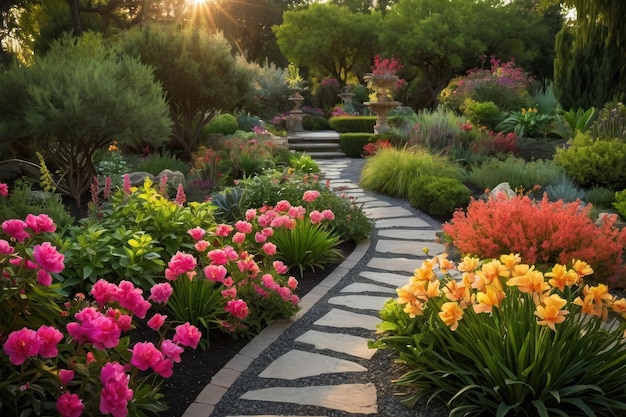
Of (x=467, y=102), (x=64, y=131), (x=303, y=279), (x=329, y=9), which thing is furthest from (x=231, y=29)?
(x=303, y=279)

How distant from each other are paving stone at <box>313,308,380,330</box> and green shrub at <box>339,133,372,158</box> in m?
10.3

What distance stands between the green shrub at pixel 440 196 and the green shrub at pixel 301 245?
2.60m

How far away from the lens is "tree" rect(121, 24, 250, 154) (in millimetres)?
10539

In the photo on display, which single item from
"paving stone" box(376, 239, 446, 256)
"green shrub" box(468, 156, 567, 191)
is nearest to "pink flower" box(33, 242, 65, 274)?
"paving stone" box(376, 239, 446, 256)

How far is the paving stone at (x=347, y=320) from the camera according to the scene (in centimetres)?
404

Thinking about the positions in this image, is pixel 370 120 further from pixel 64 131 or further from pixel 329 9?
pixel 329 9

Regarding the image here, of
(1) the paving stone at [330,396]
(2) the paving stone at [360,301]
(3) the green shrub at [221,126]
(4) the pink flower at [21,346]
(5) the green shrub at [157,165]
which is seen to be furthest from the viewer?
(3) the green shrub at [221,126]

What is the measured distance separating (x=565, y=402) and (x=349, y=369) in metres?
1.23

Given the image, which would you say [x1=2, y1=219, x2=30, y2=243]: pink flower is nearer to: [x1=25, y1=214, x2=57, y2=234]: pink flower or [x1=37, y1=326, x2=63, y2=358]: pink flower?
[x1=25, y1=214, x2=57, y2=234]: pink flower

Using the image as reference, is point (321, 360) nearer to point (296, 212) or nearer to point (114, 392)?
point (114, 392)

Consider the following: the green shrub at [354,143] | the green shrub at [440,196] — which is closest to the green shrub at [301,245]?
the green shrub at [440,196]

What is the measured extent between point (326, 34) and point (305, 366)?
90.8ft

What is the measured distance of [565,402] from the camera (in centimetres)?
264

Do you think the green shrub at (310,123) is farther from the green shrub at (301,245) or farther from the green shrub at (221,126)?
the green shrub at (301,245)
